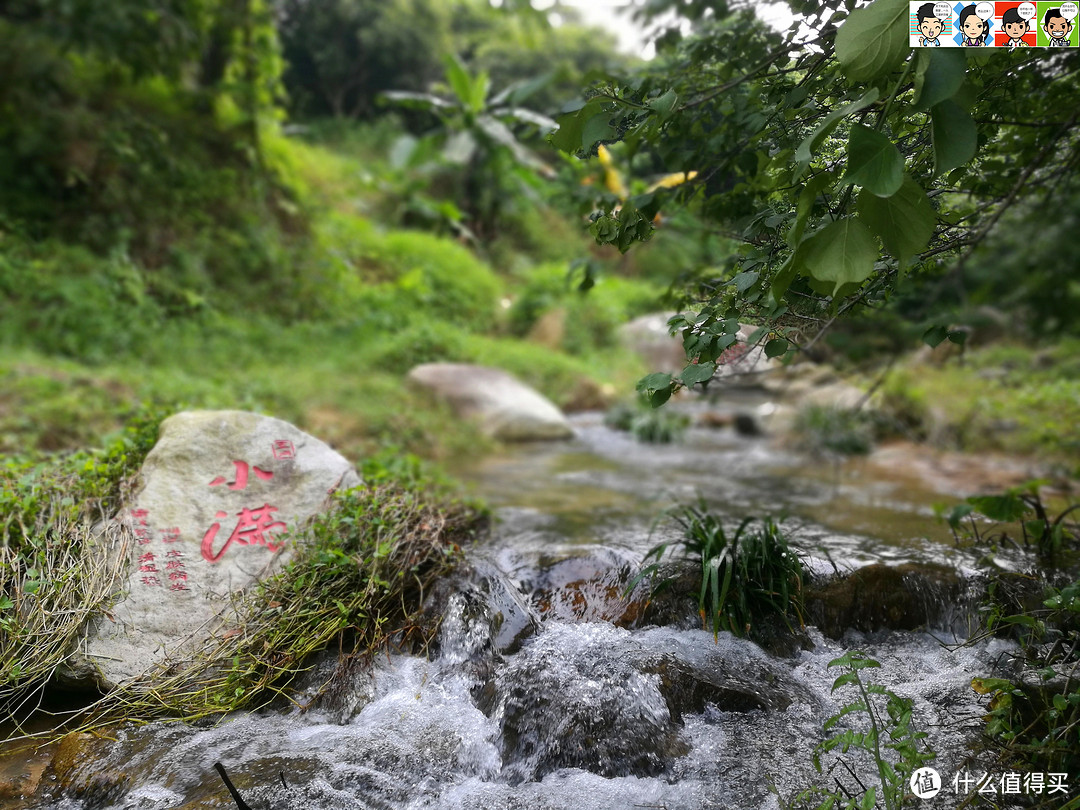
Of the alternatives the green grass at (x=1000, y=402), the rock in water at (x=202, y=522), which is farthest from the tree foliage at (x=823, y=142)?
the green grass at (x=1000, y=402)

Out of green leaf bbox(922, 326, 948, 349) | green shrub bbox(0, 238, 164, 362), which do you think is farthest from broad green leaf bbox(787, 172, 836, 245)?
green shrub bbox(0, 238, 164, 362)

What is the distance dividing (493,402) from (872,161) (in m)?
7.24

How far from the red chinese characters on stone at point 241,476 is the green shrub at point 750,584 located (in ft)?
7.29

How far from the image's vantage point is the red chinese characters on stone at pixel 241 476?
10.8ft

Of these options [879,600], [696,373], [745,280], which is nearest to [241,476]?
[696,373]

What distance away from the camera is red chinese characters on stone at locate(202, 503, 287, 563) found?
121 inches

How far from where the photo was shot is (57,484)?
3148 mm

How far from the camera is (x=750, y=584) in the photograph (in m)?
2.94

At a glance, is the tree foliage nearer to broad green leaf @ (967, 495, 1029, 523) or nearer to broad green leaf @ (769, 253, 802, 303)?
broad green leaf @ (769, 253, 802, 303)

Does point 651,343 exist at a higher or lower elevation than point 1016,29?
higher

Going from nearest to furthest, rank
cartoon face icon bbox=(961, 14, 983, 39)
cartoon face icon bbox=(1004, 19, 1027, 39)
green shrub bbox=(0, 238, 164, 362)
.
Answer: cartoon face icon bbox=(961, 14, 983, 39), cartoon face icon bbox=(1004, 19, 1027, 39), green shrub bbox=(0, 238, 164, 362)

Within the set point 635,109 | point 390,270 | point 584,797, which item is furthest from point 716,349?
point 390,270

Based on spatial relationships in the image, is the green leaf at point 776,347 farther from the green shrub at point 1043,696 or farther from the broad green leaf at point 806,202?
the green shrub at point 1043,696

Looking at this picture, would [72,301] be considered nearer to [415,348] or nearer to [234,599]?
[415,348]
